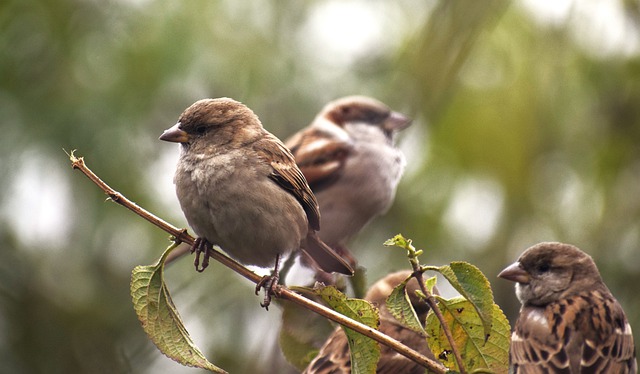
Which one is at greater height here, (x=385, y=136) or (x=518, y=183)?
(x=385, y=136)

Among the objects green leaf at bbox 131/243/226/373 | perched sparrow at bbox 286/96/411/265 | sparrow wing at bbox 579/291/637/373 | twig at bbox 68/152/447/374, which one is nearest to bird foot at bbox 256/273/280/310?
twig at bbox 68/152/447/374

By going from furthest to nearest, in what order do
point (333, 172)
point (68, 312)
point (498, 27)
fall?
point (498, 27), point (68, 312), point (333, 172)

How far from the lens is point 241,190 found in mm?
3041

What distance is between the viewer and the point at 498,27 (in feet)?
22.1

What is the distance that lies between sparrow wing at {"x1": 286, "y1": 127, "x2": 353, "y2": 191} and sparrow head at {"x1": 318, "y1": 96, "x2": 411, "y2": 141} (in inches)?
8.5

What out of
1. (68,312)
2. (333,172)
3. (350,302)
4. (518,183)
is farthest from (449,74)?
(68,312)

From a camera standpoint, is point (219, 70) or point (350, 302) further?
point (219, 70)

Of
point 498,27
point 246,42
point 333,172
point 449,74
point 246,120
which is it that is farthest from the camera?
point 498,27

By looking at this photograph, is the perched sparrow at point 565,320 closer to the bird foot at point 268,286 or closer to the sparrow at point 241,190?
the sparrow at point 241,190

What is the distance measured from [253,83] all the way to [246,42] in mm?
406

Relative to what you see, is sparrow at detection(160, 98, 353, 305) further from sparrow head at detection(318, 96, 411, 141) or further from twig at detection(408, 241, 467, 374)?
sparrow head at detection(318, 96, 411, 141)

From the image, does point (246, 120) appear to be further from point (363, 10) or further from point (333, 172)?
point (363, 10)

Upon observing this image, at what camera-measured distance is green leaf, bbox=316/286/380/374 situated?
2.36m

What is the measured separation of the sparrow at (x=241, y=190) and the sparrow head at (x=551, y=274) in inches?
34.7
